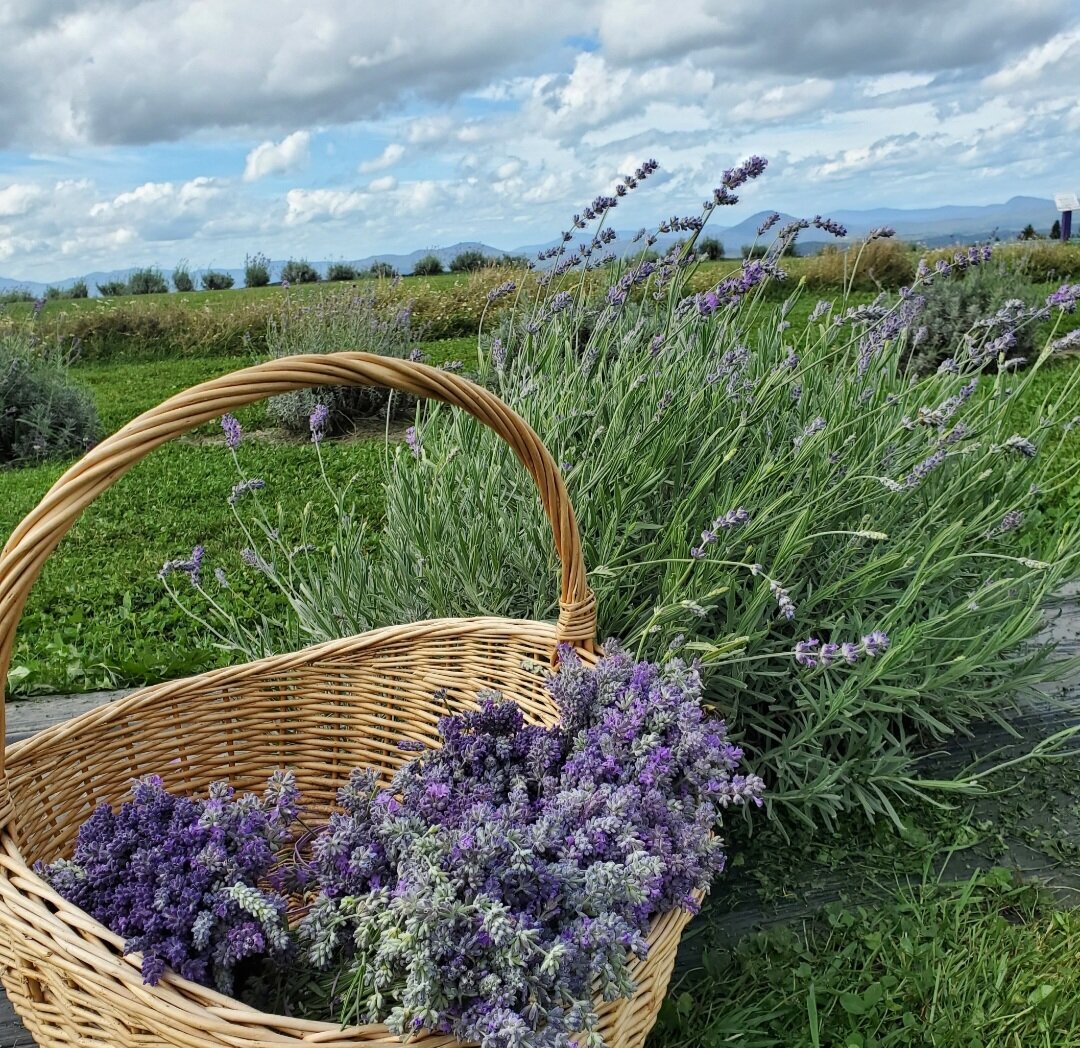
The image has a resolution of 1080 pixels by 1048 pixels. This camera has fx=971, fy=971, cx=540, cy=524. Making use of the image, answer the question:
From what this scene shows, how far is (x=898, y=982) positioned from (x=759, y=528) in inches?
34.9

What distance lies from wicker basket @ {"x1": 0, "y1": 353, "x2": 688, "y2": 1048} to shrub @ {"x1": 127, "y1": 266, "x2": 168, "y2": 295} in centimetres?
1436

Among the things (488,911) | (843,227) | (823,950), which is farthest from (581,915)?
(843,227)

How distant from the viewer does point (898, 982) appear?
1.74 meters

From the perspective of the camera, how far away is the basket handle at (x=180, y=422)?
1.22 meters

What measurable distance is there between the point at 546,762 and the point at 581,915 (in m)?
0.33

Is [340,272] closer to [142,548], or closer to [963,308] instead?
[963,308]

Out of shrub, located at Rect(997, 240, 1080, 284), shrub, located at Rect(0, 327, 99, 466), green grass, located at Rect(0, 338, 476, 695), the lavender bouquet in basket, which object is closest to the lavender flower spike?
the lavender bouquet in basket

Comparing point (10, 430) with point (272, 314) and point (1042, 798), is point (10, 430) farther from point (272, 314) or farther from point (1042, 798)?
point (1042, 798)

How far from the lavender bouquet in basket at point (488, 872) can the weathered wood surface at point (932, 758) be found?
631 mm

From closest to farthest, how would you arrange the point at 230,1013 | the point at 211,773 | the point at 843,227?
the point at 230,1013 < the point at 211,773 < the point at 843,227

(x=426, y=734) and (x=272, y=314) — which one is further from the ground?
(x=272, y=314)

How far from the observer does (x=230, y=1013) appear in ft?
3.34

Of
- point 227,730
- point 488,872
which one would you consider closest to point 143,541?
point 227,730

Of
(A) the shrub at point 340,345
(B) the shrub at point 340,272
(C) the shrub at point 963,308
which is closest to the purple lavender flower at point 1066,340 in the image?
(A) the shrub at point 340,345
